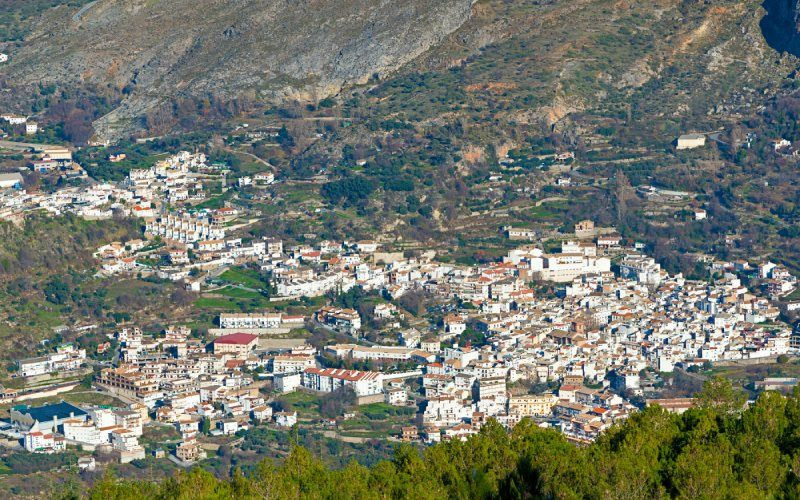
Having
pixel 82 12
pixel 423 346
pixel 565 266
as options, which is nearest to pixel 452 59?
pixel 565 266

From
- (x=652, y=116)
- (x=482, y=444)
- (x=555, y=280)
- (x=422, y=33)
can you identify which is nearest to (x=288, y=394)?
(x=555, y=280)

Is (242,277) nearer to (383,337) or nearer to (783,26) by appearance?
(383,337)

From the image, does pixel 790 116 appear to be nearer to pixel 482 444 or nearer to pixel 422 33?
pixel 422 33

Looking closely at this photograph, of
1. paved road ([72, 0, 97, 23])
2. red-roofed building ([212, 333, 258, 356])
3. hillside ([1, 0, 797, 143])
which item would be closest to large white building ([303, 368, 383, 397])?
red-roofed building ([212, 333, 258, 356])

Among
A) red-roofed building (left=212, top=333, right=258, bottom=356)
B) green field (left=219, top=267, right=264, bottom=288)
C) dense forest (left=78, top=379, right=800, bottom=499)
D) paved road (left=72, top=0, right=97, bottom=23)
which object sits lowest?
red-roofed building (left=212, top=333, right=258, bottom=356)

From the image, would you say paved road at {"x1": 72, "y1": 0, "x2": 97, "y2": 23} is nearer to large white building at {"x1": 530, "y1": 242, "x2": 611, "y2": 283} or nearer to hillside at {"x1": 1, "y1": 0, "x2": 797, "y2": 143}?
hillside at {"x1": 1, "y1": 0, "x2": 797, "y2": 143}

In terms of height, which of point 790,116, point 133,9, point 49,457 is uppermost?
point 133,9
